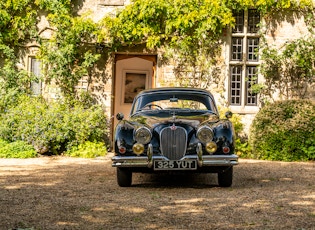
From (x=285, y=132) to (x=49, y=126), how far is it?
4.98 meters

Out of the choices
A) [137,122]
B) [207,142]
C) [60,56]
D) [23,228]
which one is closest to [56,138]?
[60,56]

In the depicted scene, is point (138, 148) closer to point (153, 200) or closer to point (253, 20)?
point (153, 200)

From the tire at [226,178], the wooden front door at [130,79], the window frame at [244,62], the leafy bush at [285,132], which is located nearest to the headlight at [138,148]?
the tire at [226,178]

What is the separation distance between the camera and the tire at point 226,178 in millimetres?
7223

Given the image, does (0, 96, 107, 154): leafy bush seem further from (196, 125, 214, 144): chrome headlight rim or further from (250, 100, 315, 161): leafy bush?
(196, 125, 214, 144): chrome headlight rim

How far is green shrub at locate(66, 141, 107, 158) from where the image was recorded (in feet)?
38.0

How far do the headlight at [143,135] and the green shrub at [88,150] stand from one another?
4777 mm

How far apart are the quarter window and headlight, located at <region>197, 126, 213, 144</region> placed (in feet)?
20.4

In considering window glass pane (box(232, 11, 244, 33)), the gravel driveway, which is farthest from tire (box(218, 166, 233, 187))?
window glass pane (box(232, 11, 244, 33))

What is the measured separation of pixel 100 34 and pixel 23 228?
8.69 metres

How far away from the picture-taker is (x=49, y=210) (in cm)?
559

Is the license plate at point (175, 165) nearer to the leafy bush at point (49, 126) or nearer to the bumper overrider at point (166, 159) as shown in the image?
the bumper overrider at point (166, 159)

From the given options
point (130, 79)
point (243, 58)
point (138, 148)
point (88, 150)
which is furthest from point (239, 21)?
point (138, 148)

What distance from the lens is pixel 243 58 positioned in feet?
42.6
